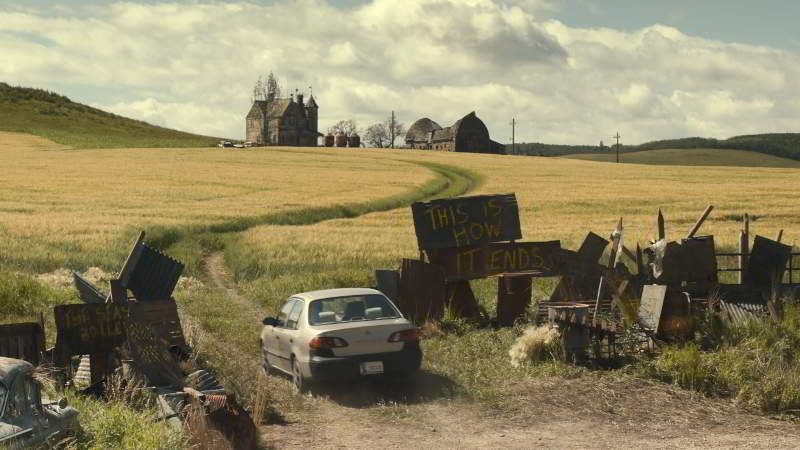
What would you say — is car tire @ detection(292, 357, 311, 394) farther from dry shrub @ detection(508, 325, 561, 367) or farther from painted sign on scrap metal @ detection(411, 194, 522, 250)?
painted sign on scrap metal @ detection(411, 194, 522, 250)

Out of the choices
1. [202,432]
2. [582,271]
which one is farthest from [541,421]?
[582,271]

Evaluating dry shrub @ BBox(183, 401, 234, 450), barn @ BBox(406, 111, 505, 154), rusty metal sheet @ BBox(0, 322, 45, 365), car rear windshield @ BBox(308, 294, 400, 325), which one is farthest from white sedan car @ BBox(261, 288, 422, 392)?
barn @ BBox(406, 111, 505, 154)

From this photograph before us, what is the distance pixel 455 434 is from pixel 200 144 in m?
130

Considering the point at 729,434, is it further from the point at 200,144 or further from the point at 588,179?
the point at 200,144

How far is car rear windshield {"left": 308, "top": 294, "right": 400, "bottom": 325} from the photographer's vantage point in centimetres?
1253

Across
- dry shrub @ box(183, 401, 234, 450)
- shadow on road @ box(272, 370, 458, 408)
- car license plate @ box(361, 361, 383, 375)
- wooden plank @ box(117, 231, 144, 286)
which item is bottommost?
shadow on road @ box(272, 370, 458, 408)

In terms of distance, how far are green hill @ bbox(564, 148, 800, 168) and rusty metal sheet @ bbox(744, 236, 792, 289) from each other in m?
159

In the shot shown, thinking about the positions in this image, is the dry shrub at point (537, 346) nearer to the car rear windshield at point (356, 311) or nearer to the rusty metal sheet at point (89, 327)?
the car rear windshield at point (356, 311)

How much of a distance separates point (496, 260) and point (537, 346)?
15.1 ft

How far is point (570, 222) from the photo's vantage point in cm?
4075

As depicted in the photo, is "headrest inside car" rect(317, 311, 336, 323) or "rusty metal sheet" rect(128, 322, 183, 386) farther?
"headrest inside car" rect(317, 311, 336, 323)

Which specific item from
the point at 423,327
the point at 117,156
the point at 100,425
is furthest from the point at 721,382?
the point at 117,156

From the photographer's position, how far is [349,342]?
39.1ft

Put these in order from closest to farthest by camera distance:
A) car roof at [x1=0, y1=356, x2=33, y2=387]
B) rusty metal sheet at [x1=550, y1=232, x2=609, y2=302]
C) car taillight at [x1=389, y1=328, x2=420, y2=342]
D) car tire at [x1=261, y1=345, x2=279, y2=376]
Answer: car roof at [x1=0, y1=356, x2=33, y2=387] < car taillight at [x1=389, y1=328, x2=420, y2=342] < car tire at [x1=261, y1=345, x2=279, y2=376] < rusty metal sheet at [x1=550, y1=232, x2=609, y2=302]
